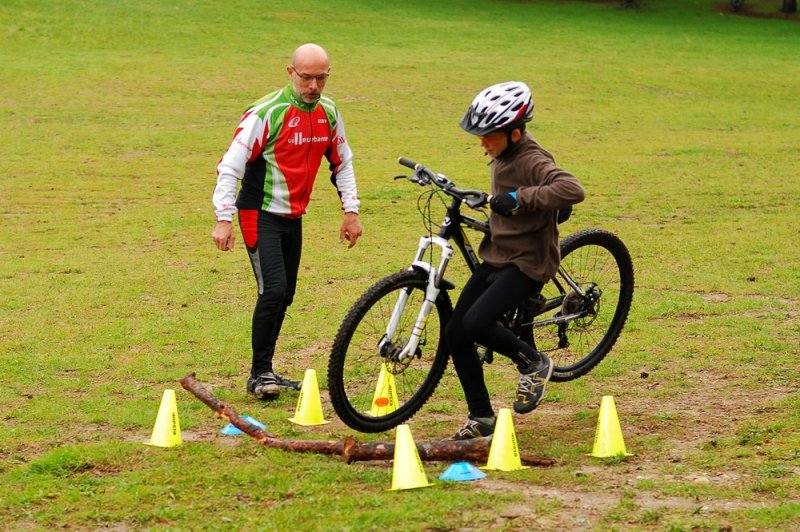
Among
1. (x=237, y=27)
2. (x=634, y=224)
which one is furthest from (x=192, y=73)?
(x=634, y=224)

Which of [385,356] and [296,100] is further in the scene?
[296,100]

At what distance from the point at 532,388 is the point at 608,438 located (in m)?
0.65

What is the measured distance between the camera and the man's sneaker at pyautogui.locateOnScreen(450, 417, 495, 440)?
680cm

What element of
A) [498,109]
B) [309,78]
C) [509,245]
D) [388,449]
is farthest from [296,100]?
[388,449]

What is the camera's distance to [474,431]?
22.4 feet

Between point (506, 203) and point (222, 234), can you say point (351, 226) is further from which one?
point (506, 203)

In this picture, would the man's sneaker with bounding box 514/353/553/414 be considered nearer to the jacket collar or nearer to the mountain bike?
the mountain bike

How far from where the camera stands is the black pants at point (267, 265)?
25.7ft

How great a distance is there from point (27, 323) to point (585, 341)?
4.81 m

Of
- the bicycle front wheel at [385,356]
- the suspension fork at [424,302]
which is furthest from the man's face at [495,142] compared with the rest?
the bicycle front wheel at [385,356]

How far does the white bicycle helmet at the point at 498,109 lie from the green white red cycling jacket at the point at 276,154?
1526 mm

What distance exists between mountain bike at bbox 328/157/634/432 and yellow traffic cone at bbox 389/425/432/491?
0.80 meters

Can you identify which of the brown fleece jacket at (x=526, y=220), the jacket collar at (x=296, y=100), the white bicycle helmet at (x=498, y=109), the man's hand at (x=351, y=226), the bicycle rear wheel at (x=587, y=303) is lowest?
the bicycle rear wheel at (x=587, y=303)

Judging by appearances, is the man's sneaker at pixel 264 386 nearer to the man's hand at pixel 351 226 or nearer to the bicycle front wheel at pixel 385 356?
the bicycle front wheel at pixel 385 356
